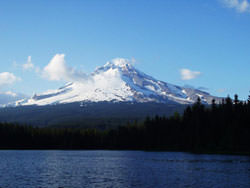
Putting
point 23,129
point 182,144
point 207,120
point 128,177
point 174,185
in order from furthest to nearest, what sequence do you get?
point 23,129 → point 182,144 → point 207,120 → point 128,177 → point 174,185

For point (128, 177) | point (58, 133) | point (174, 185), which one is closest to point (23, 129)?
point (58, 133)

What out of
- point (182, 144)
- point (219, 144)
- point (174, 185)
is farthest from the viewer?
point (182, 144)

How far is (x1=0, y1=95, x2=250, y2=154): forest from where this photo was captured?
399 feet

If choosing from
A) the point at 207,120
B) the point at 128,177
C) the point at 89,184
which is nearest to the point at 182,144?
the point at 207,120

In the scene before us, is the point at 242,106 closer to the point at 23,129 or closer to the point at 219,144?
the point at 219,144

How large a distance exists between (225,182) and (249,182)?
3.30 meters

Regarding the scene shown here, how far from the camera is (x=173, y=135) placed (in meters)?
153

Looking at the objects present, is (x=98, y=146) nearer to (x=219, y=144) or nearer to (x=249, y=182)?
(x=219, y=144)

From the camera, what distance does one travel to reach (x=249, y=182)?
53.6m

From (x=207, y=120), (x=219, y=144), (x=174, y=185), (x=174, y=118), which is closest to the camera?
(x=174, y=185)

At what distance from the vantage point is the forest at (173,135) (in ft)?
399

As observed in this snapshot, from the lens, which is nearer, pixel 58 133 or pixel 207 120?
pixel 207 120

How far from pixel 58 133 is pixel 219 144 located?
94982 mm

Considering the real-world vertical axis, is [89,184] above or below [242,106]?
below
